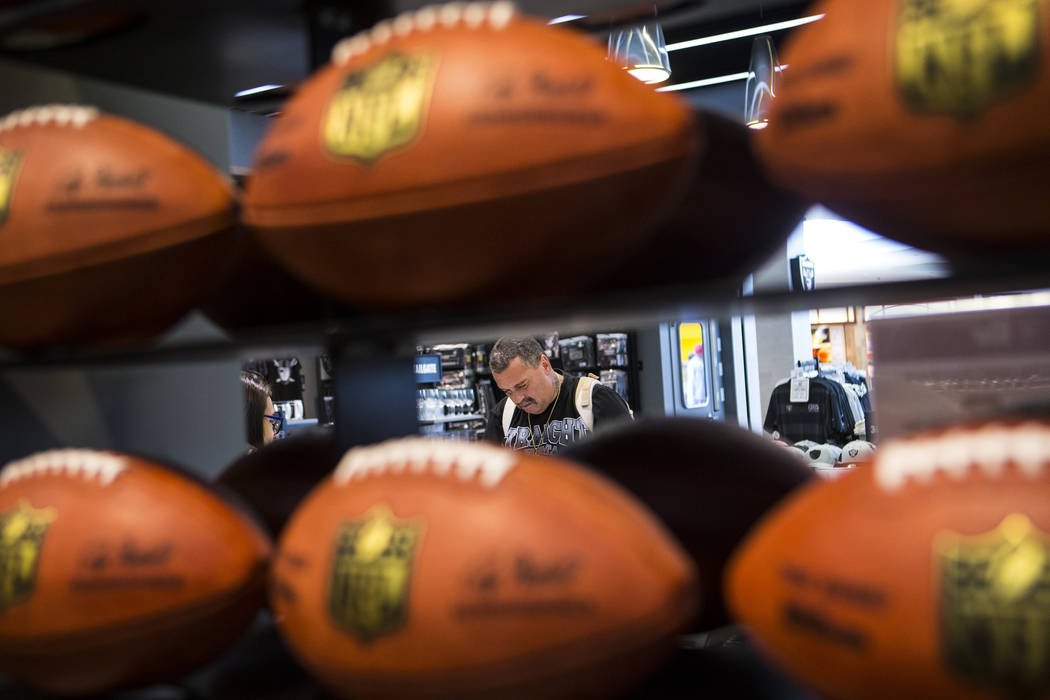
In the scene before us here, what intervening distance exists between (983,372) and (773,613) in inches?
41.6

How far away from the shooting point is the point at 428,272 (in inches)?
43.1

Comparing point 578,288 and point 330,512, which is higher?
point 578,288

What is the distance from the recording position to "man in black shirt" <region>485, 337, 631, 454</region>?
4.38 metres

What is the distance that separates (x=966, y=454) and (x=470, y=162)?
528 mm

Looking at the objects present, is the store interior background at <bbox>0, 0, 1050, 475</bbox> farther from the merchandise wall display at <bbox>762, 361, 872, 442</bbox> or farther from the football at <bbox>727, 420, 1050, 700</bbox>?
the merchandise wall display at <bbox>762, 361, 872, 442</bbox>

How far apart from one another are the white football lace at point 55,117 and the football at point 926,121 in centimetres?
88

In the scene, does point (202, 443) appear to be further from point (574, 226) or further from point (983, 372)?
point (983, 372)

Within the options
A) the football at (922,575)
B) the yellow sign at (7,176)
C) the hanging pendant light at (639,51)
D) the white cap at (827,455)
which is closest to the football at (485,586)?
the football at (922,575)

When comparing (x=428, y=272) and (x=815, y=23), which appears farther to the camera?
(x=428, y=272)

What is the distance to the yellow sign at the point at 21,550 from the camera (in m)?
1.19

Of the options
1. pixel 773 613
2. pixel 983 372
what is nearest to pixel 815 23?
pixel 773 613

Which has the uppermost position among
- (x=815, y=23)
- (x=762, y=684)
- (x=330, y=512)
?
(x=815, y=23)

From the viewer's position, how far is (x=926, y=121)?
84 cm

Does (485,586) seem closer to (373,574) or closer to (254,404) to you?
(373,574)
